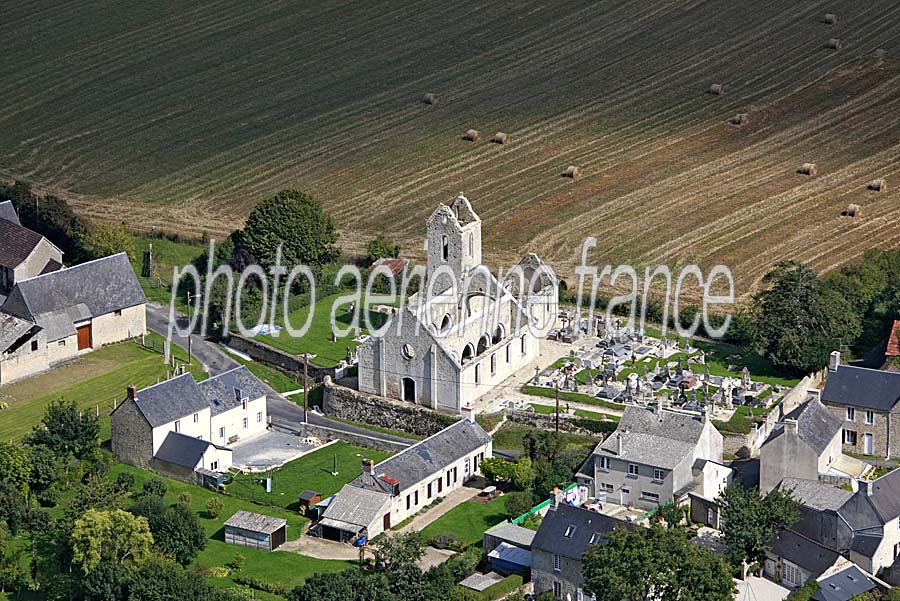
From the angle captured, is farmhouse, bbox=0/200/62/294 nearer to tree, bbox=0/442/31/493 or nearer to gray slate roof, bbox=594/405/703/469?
tree, bbox=0/442/31/493

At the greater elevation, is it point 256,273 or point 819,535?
point 256,273

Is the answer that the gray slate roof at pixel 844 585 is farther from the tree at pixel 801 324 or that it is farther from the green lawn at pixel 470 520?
the tree at pixel 801 324

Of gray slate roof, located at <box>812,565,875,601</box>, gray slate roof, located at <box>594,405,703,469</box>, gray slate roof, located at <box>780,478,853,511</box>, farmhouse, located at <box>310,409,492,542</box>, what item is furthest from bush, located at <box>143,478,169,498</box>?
gray slate roof, located at <box>812,565,875,601</box>

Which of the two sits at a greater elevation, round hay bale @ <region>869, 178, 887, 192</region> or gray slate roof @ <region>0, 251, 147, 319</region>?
round hay bale @ <region>869, 178, 887, 192</region>

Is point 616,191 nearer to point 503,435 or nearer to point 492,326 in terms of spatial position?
point 492,326

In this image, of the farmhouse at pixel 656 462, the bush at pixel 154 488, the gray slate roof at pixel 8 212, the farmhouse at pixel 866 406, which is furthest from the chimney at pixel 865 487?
the gray slate roof at pixel 8 212

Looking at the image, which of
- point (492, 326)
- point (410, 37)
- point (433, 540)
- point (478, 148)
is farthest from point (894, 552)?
point (410, 37)

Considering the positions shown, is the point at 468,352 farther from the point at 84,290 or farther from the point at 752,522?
the point at 752,522
